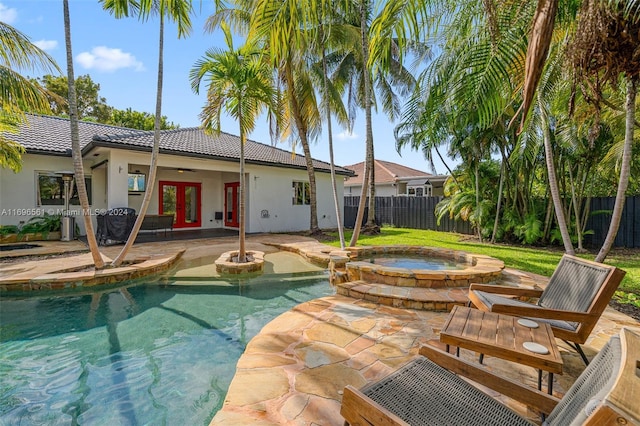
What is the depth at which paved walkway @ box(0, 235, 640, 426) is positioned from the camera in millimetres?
2389

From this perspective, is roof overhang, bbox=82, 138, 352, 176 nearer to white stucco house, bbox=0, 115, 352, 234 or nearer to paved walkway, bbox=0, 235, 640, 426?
white stucco house, bbox=0, 115, 352, 234

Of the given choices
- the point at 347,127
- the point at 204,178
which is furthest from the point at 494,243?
the point at 204,178

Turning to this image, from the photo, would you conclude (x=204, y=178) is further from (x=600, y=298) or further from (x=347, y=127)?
(x=600, y=298)

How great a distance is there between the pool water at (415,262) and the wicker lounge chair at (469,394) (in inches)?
198

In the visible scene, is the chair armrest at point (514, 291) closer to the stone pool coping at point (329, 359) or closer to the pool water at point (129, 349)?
the stone pool coping at point (329, 359)

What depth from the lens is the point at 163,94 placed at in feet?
23.3

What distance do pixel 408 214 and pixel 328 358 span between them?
54.0 feet

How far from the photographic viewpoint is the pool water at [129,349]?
8.99 feet

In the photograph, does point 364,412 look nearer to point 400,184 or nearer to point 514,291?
point 514,291

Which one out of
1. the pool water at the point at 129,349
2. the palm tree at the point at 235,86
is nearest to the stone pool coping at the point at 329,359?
the pool water at the point at 129,349

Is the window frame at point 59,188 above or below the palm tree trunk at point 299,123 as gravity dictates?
below

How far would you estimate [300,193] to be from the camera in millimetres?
16844

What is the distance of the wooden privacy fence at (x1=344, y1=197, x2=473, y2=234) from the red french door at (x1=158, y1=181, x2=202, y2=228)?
346 inches

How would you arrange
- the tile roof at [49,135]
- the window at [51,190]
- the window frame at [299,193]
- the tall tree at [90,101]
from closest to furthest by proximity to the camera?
1. the tile roof at [49,135]
2. the window at [51,190]
3. the window frame at [299,193]
4. the tall tree at [90,101]
